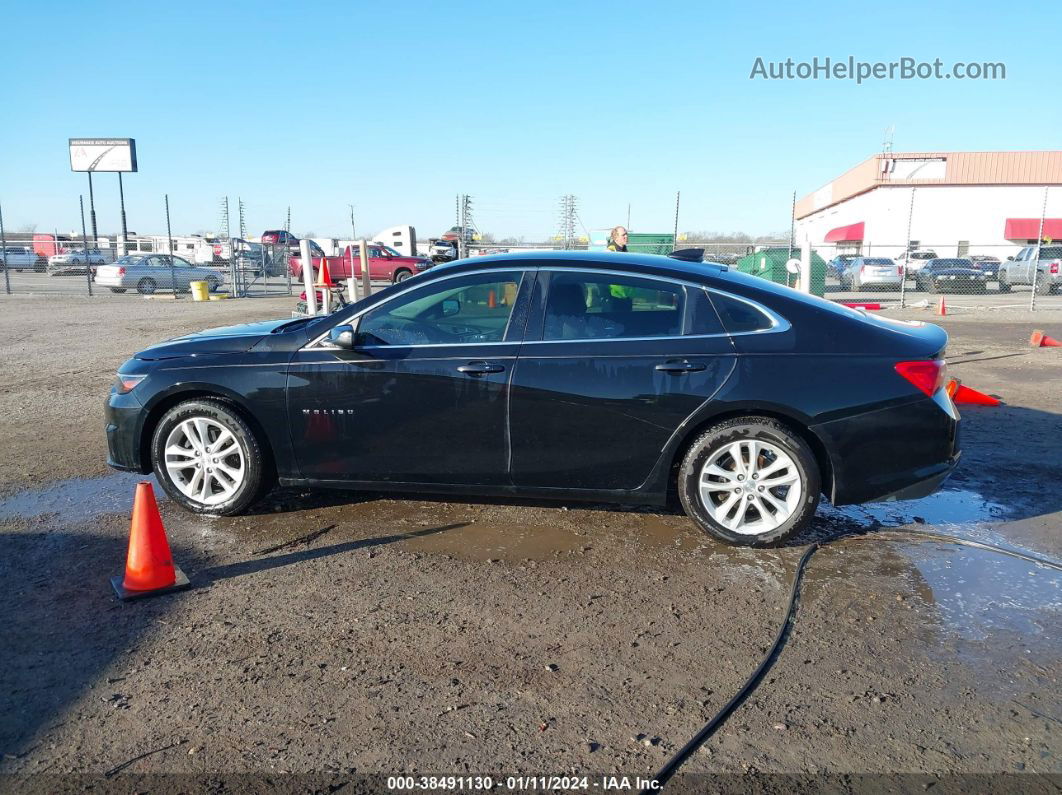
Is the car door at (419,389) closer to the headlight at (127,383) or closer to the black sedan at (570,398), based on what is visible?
the black sedan at (570,398)

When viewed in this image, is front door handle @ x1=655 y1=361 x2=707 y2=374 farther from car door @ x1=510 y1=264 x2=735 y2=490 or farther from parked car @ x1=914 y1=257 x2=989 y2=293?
parked car @ x1=914 y1=257 x2=989 y2=293

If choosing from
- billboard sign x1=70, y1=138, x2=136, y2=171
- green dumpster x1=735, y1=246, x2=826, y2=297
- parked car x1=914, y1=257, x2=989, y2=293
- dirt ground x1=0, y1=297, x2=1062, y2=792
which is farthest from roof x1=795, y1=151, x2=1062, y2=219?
dirt ground x1=0, y1=297, x2=1062, y2=792

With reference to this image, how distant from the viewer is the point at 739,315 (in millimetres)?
4562

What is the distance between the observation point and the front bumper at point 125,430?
506 centimetres

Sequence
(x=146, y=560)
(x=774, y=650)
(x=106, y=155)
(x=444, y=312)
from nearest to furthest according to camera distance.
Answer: (x=774, y=650) < (x=146, y=560) < (x=444, y=312) < (x=106, y=155)

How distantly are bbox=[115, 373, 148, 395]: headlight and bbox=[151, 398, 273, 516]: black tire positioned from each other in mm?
266

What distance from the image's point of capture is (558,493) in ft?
15.4

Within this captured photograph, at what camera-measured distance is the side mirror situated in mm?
4711

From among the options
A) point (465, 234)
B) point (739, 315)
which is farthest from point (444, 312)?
point (465, 234)

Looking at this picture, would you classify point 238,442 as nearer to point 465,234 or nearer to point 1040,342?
point 1040,342

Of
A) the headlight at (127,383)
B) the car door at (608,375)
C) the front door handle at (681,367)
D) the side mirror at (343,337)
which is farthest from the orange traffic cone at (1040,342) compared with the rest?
the headlight at (127,383)

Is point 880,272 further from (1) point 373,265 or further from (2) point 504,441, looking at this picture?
(2) point 504,441

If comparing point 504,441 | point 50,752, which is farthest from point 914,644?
point 50,752

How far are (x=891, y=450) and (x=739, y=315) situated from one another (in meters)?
1.08
